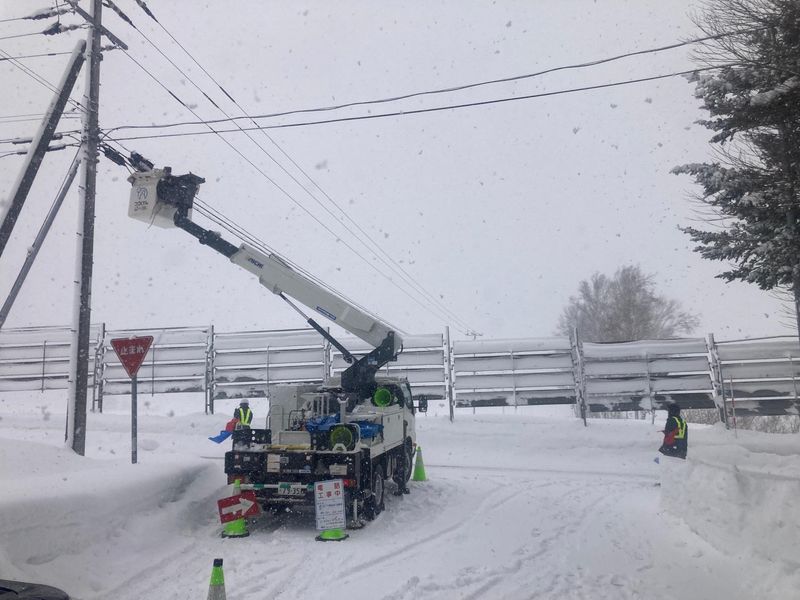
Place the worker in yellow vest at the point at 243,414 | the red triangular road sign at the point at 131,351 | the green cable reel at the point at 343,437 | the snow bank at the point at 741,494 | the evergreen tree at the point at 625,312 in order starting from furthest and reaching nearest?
the evergreen tree at the point at 625,312, the worker in yellow vest at the point at 243,414, the red triangular road sign at the point at 131,351, the green cable reel at the point at 343,437, the snow bank at the point at 741,494

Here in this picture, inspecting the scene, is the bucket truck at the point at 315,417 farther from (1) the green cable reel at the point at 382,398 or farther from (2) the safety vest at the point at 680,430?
(2) the safety vest at the point at 680,430

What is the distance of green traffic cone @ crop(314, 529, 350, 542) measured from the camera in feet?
29.7

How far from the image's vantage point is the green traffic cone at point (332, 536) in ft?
29.7

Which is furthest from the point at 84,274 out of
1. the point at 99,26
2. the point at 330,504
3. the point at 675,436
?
the point at 675,436

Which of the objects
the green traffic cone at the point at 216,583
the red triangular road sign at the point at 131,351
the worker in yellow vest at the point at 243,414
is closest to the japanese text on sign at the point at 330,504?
the green traffic cone at the point at 216,583

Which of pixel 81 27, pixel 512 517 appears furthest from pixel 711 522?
pixel 81 27

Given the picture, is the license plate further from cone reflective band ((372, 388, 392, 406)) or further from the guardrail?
the guardrail

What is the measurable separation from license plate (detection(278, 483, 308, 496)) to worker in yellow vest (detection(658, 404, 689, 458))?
763cm

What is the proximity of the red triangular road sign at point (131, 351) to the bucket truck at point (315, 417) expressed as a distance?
216 cm

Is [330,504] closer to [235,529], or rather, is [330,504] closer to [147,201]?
[235,529]

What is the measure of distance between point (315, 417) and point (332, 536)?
261 centimetres

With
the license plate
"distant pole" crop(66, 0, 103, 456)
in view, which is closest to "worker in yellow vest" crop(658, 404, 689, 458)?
the license plate

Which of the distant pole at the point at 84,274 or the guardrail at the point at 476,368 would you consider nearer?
the distant pole at the point at 84,274

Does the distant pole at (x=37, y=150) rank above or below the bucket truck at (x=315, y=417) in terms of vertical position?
above
